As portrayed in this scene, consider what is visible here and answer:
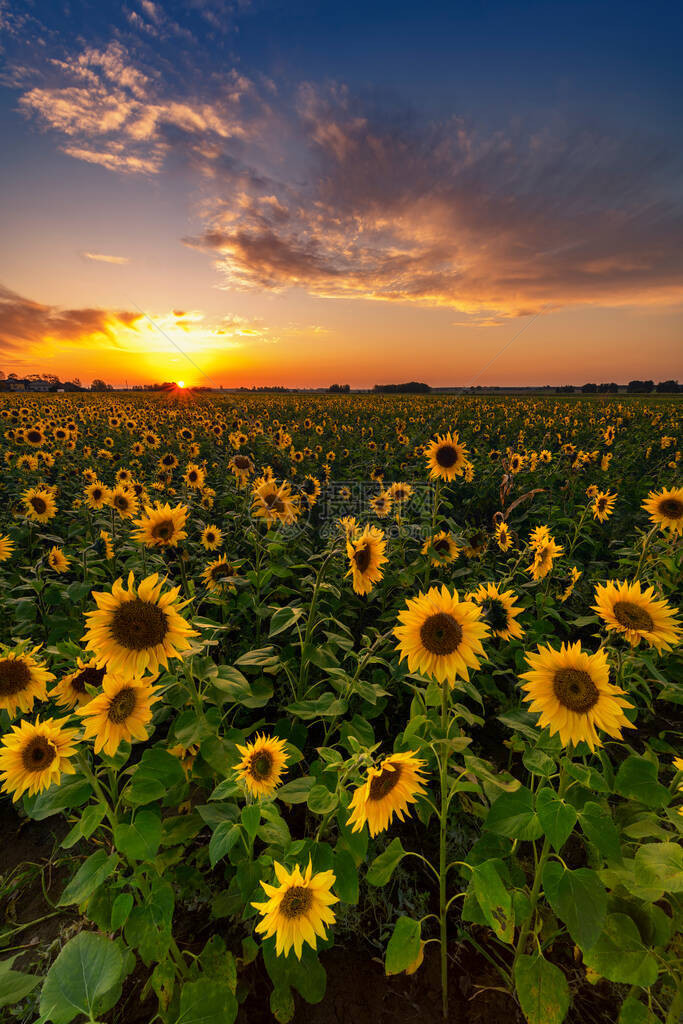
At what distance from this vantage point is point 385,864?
189 cm

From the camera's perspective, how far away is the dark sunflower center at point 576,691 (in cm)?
174

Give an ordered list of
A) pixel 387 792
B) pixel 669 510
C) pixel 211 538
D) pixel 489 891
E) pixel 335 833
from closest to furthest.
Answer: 1. pixel 489 891
2. pixel 387 792
3. pixel 335 833
4. pixel 669 510
5. pixel 211 538

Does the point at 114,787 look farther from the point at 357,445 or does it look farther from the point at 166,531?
the point at 357,445

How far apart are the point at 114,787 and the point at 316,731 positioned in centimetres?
190

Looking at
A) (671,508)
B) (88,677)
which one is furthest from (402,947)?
(671,508)

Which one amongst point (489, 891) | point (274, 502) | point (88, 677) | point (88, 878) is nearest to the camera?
point (489, 891)

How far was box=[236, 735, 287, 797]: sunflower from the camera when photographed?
1.88 metres

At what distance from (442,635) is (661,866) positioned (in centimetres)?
102

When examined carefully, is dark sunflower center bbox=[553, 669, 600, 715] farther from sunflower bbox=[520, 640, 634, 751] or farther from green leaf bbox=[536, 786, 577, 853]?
green leaf bbox=[536, 786, 577, 853]

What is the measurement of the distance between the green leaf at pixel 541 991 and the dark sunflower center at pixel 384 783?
0.75m

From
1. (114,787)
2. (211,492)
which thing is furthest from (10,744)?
(211,492)

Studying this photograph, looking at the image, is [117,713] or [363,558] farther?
[363,558]

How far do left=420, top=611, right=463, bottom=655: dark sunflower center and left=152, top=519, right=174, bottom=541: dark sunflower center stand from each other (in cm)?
222

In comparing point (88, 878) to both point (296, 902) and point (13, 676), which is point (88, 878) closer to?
point (296, 902)
